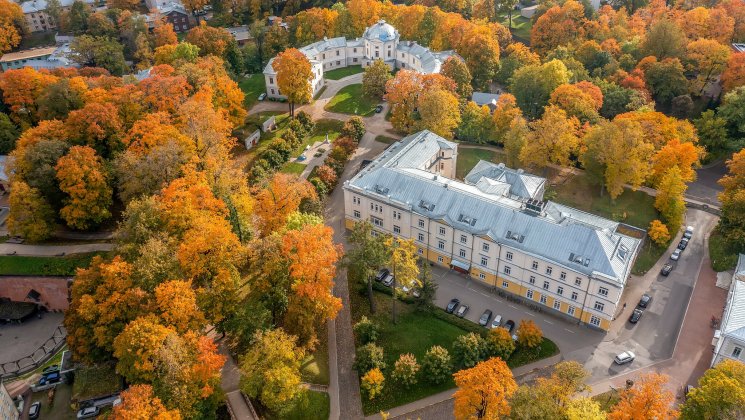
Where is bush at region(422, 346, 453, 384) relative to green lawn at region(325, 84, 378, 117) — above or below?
below

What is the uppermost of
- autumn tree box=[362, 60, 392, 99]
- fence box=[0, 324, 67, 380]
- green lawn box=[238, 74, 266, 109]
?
autumn tree box=[362, 60, 392, 99]

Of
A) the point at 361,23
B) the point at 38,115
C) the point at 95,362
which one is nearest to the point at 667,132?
the point at 361,23

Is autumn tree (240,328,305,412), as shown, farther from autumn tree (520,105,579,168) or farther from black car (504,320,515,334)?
autumn tree (520,105,579,168)

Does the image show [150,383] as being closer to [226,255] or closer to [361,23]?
[226,255]

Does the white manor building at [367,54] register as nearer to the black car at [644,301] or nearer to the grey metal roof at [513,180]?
the grey metal roof at [513,180]

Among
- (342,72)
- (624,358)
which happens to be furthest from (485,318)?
(342,72)

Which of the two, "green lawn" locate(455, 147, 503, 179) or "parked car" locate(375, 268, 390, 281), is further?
"green lawn" locate(455, 147, 503, 179)

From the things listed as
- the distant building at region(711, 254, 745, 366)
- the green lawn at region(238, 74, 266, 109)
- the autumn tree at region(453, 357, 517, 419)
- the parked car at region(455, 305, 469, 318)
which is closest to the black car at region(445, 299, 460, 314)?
the parked car at region(455, 305, 469, 318)

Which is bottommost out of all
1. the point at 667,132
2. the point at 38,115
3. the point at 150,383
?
the point at 150,383
